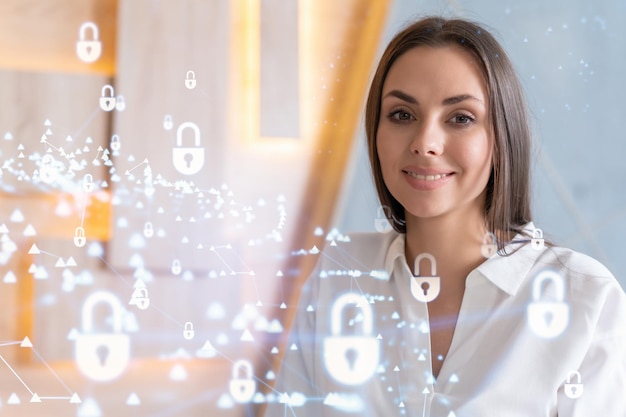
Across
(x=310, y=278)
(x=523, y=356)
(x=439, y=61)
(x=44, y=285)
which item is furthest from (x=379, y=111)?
(x=44, y=285)

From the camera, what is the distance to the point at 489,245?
29.1 inches

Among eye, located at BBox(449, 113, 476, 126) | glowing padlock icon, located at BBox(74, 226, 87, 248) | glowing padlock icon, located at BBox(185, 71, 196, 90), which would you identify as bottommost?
glowing padlock icon, located at BBox(74, 226, 87, 248)

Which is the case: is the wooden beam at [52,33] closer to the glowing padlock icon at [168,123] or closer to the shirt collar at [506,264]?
the glowing padlock icon at [168,123]

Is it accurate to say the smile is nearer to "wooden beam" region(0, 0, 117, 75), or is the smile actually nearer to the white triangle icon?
"wooden beam" region(0, 0, 117, 75)

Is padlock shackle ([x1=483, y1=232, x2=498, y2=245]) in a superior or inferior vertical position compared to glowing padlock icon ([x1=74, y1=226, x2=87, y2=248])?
superior

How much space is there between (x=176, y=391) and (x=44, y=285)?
187 mm

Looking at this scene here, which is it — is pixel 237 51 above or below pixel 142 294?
above

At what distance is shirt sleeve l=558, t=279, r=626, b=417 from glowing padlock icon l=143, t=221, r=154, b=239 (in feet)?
1.56

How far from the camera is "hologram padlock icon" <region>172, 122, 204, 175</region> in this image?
2.38 feet

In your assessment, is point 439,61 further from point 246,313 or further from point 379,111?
point 246,313

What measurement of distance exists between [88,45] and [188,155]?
17 centimetres

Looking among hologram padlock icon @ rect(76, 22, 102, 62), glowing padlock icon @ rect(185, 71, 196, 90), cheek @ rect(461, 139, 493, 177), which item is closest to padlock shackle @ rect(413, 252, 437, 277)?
cheek @ rect(461, 139, 493, 177)

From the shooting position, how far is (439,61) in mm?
682

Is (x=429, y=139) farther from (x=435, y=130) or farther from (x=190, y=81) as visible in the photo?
(x=190, y=81)
